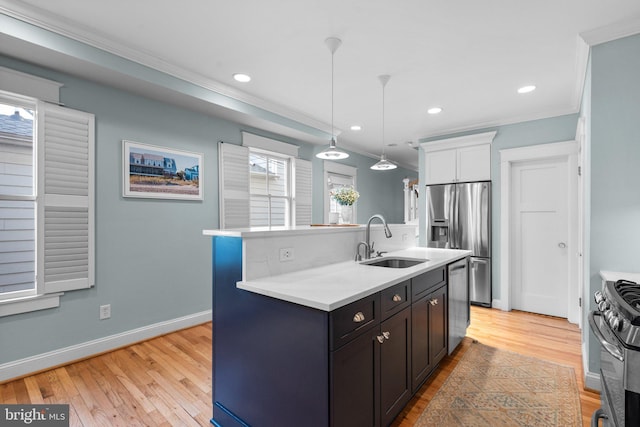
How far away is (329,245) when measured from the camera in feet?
7.54

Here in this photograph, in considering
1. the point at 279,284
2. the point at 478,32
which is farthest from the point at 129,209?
the point at 478,32

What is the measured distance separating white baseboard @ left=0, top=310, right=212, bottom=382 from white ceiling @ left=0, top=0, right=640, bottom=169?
2.33 meters

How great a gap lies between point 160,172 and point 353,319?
8.85ft

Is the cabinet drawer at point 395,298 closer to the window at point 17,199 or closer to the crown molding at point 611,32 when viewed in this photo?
the crown molding at point 611,32

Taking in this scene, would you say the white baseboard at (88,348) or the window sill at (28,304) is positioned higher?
the window sill at (28,304)

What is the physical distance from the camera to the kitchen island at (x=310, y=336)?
4.49 feet

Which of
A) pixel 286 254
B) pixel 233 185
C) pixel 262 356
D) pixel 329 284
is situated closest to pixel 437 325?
pixel 329 284

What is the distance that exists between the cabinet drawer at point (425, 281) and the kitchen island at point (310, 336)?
0.5 inches

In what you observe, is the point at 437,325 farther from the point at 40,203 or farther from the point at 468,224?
the point at 40,203

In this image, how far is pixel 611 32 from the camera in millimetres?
2162

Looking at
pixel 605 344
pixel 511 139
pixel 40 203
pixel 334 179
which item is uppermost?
pixel 511 139

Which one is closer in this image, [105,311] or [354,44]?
[354,44]

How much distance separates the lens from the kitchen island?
1.37 metres

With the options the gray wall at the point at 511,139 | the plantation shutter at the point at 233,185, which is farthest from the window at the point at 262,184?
the gray wall at the point at 511,139
